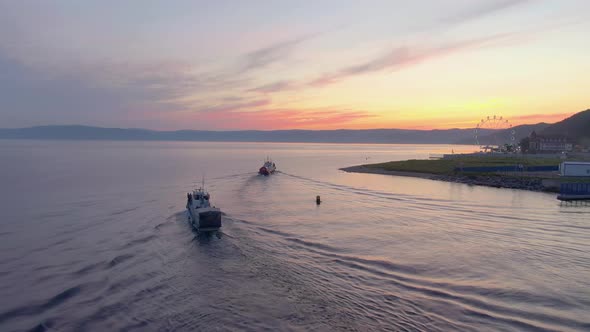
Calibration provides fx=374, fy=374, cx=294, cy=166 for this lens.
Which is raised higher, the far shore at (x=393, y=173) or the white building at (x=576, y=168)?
the white building at (x=576, y=168)

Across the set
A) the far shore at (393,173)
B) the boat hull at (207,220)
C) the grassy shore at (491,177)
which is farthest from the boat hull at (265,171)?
the boat hull at (207,220)

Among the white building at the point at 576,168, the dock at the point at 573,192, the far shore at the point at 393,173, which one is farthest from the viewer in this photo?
the far shore at the point at 393,173

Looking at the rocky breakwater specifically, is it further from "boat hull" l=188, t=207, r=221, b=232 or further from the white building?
"boat hull" l=188, t=207, r=221, b=232

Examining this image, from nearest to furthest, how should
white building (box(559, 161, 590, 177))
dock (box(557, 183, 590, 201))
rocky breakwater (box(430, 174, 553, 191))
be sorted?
1. dock (box(557, 183, 590, 201))
2. rocky breakwater (box(430, 174, 553, 191))
3. white building (box(559, 161, 590, 177))

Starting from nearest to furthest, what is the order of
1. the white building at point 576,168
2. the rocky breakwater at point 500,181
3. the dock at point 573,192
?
the dock at point 573,192, the rocky breakwater at point 500,181, the white building at point 576,168

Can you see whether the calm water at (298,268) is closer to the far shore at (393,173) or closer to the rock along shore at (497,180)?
the rock along shore at (497,180)

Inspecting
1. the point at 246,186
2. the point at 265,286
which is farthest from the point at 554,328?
the point at 246,186

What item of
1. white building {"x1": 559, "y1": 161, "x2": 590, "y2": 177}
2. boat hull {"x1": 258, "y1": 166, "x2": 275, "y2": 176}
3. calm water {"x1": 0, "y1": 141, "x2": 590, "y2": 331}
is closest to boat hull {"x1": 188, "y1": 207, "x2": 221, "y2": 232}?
calm water {"x1": 0, "y1": 141, "x2": 590, "y2": 331}

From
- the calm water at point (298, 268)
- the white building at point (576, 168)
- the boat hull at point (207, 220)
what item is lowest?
the calm water at point (298, 268)
